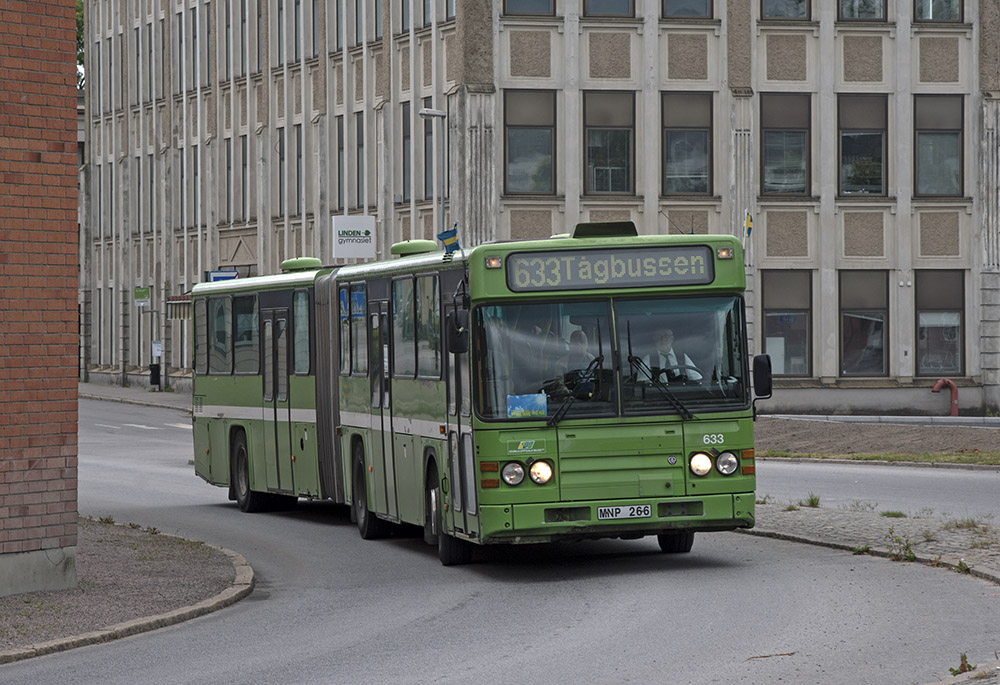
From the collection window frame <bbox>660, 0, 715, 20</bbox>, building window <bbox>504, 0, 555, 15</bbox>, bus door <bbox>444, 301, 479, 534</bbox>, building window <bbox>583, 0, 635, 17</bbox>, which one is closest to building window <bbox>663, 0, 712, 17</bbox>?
window frame <bbox>660, 0, 715, 20</bbox>

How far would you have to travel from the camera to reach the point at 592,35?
1618 inches

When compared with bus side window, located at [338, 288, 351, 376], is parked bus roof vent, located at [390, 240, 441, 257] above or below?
above

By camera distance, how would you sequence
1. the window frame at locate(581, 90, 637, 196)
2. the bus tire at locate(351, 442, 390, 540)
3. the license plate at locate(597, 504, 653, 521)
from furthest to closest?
the window frame at locate(581, 90, 637, 196) → the bus tire at locate(351, 442, 390, 540) → the license plate at locate(597, 504, 653, 521)

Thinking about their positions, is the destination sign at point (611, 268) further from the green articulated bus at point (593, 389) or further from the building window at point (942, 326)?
the building window at point (942, 326)

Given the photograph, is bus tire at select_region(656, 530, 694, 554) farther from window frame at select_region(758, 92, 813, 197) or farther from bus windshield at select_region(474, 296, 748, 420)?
window frame at select_region(758, 92, 813, 197)

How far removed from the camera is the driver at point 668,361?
1488 centimetres

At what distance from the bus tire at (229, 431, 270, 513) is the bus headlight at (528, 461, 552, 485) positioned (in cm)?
966

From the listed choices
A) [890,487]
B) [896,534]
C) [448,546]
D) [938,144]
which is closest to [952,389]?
[938,144]

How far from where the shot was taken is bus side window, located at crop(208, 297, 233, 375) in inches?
949

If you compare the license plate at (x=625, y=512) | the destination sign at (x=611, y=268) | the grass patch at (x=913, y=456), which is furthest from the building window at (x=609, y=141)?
the license plate at (x=625, y=512)

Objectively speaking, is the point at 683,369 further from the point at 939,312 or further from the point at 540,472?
the point at 939,312

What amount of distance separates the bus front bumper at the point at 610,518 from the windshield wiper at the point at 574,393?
669 millimetres

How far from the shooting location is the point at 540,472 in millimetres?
14609

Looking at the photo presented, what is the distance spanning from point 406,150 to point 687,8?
25.4ft
